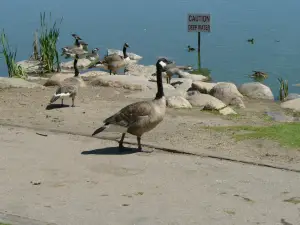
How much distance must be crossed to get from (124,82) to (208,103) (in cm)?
454

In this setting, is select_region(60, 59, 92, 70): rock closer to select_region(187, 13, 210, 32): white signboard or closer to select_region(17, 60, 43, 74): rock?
select_region(17, 60, 43, 74): rock

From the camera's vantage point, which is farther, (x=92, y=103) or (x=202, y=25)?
(x=202, y=25)

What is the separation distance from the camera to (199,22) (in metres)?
26.5

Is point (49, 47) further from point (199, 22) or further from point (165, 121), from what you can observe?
point (165, 121)

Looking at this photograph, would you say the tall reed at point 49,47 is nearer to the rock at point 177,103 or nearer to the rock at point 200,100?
the rock at point 200,100

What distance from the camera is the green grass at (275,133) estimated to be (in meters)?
12.4

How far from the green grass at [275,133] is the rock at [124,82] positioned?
7338 millimetres

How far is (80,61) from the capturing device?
33.0 meters

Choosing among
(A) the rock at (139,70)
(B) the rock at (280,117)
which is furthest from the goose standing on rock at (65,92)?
(A) the rock at (139,70)

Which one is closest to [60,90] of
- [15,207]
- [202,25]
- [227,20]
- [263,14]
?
[15,207]

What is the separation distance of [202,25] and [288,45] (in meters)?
14.4

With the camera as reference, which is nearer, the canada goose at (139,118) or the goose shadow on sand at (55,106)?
the canada goose at (139,118)

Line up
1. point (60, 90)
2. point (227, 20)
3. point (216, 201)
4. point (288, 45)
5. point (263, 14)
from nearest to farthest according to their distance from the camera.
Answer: point (216, 201), point (60, 90), point (288, 45), point (227, 20), point (263, 14)

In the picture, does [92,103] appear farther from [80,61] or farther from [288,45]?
[288,45]
